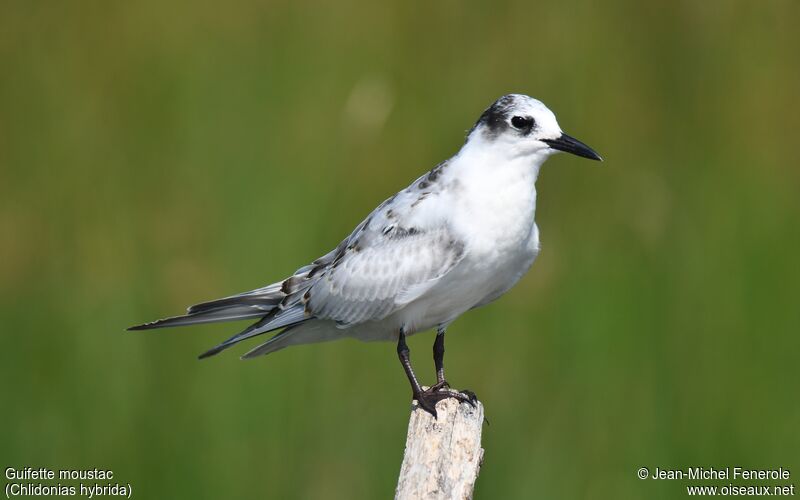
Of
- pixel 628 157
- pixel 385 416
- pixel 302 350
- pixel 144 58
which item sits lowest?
pixel 385 416

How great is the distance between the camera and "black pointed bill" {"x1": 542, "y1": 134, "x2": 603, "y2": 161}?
3.78 metres

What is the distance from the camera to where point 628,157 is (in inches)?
202

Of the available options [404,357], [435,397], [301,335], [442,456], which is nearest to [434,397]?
[435,397]

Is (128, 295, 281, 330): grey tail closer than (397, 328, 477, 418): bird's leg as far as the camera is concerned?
No

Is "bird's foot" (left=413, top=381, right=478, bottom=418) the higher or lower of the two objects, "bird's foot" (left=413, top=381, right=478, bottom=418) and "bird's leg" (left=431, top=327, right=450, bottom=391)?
the lower

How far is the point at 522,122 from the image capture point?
12.7 feet

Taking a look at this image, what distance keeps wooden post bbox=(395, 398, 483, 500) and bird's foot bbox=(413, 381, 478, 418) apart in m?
0.02

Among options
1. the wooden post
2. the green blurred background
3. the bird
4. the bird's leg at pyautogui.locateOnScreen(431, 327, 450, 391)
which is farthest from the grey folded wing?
the green blurred background

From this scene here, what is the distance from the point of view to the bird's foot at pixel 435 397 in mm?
3764

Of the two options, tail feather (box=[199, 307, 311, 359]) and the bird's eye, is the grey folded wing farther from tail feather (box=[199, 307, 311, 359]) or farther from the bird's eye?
the bird's eye

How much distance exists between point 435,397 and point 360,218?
1360 millimetres

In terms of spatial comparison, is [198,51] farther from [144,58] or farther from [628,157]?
[628,157]

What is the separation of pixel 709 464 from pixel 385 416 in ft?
4.27

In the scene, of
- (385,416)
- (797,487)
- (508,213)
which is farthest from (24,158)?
(797,487)
